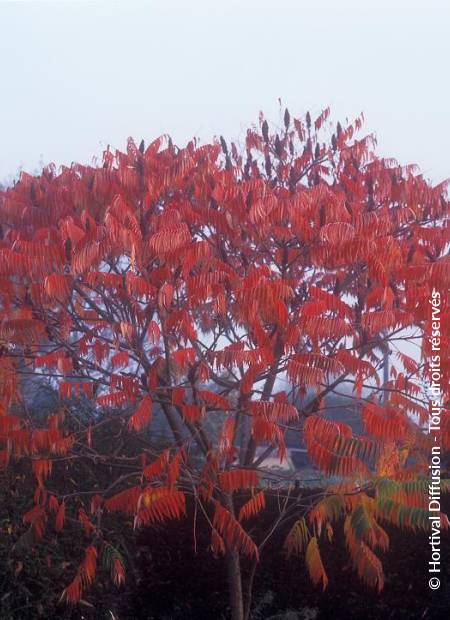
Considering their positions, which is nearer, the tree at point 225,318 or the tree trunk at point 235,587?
the tree at point 225,318

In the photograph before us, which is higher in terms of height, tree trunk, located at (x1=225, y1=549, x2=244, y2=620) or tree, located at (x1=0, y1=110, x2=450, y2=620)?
tree, located at (x1=0, y1=110, x2=450, y2=620)

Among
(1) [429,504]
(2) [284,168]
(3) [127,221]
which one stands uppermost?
(2) [284,168]

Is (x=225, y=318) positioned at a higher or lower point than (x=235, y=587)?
higher

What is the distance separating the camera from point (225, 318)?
577 cm

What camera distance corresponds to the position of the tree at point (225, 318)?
17.7 feet

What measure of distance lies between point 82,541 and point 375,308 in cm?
323

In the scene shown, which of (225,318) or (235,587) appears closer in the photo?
(225,318)

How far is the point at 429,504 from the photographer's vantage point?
5.79m

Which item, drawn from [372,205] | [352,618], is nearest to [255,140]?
[372,205]

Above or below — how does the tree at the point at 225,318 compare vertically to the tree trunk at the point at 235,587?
above

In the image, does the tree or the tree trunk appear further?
the tree trunk

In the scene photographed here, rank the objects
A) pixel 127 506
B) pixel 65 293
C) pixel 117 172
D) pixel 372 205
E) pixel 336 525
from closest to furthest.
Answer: pixel 65 293 < pixel 127 506 < pixel 117 172 < pixel 372 205 < pixel 336 525

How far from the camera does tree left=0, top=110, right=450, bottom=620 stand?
5.39 m

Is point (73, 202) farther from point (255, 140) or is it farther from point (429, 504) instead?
point (429, 504)
